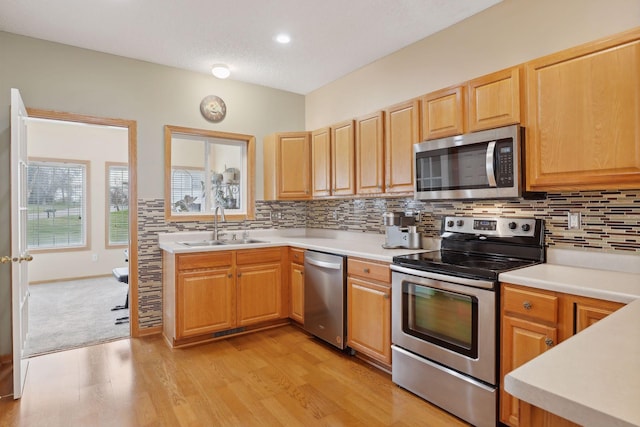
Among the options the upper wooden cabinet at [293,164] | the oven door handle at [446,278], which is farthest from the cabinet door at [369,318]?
the upper wooden cabinet at [293,164]

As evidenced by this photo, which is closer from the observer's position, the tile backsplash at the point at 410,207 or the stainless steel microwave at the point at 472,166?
the tile backsplash at the point at 410,207

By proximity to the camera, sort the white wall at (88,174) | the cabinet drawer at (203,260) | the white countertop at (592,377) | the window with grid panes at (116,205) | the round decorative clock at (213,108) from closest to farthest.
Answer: the white countertop at (592,377) → the cabinet drawer at (203,260) → the round decorative clock at (213,108) → the white wall at (88,174) → the window with grid panes at (116,205)

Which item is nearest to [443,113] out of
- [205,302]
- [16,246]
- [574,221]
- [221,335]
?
[574,221]

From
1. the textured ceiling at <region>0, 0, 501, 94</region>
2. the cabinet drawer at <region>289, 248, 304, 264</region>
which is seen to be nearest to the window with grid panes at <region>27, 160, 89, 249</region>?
the textured ceiling at <region>0, 0, 501, 94</region>

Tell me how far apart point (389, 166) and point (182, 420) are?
2.29 meters

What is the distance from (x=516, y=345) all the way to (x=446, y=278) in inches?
19.2

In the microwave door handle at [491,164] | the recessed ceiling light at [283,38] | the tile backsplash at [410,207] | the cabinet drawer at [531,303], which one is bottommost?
the cabinet drawer at [531,303]

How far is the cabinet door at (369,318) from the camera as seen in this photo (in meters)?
2.60

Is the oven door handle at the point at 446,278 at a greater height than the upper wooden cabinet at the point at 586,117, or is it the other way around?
the upper wooden cabinet at the point at 586,117

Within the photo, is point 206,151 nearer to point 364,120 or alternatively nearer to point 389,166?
point 364,120

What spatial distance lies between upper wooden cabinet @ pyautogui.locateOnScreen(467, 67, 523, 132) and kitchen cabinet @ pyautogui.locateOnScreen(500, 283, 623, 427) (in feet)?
3.32

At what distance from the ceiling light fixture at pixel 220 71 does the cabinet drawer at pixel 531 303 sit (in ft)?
10.4

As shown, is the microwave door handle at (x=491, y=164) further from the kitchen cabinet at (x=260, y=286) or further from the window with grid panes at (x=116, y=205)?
the window with grid panes at (x=116, y=205)

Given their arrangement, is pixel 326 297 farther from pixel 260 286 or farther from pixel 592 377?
pixel 592 377
